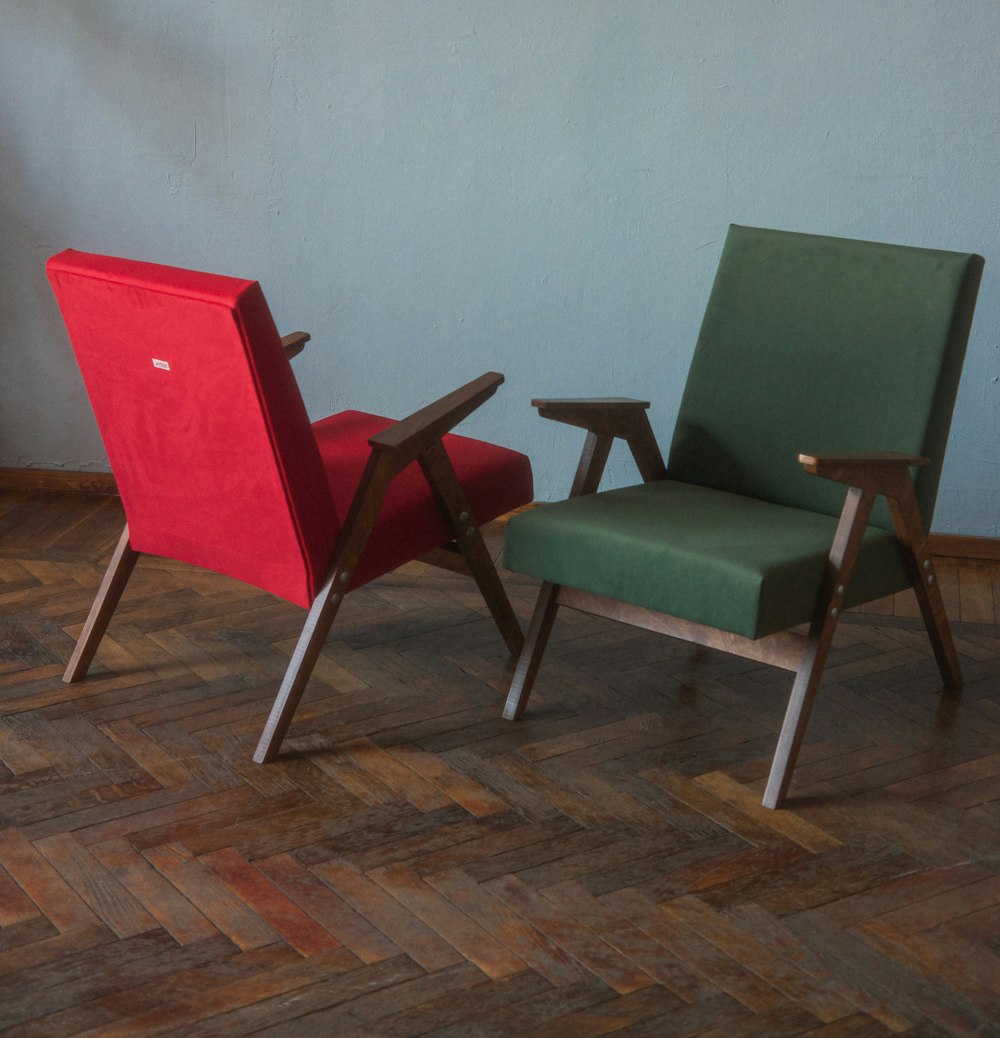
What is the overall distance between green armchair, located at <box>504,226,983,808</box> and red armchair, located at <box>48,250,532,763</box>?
251mm

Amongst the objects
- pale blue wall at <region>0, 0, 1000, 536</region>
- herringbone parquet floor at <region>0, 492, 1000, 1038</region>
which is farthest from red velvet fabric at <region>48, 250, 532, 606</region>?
pale blue wall at <region>0, 0, 1000, 536</region>

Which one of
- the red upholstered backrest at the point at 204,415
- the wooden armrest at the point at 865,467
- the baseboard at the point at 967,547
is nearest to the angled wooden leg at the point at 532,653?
the red upholstered backrest at the point at 204,415

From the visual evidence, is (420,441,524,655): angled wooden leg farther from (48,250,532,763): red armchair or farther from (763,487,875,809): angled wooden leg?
(763,487,875,809): angled wooden leg

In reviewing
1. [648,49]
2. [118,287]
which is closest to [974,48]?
[648,49]

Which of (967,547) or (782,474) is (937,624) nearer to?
(782,474)

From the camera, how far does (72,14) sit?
4273 mm

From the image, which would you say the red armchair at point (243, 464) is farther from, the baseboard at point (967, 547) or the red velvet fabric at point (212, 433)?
the baseboard at point (967, 547)

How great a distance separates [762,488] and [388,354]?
5.22 feet

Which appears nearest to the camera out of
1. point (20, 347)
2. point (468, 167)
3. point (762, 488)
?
point (762, 488)

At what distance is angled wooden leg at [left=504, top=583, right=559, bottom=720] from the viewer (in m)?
3.12

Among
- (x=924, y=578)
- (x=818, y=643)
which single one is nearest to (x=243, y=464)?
(x=818, y=643)

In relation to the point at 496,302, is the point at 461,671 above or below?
below

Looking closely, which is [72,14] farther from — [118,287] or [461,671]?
[461,671]

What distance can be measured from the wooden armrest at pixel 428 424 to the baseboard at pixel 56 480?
197 cm
